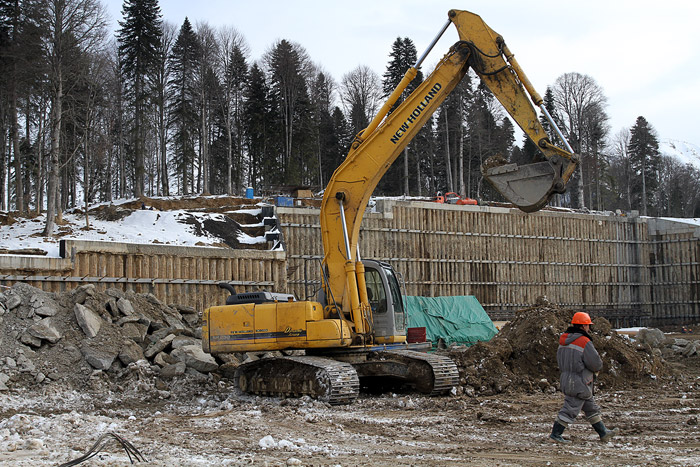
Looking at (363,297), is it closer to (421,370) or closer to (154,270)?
(421,370)

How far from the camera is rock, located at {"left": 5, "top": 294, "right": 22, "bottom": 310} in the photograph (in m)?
13.9

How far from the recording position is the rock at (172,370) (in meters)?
13.4

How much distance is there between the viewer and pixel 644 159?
61219 mm

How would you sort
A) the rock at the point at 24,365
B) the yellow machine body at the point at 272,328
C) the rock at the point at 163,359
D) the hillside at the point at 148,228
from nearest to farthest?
the yellow machine body at the point at 272,328 → the rock at the point at 24,365 → the rock at the point at 163,359 → the hillside at the point at 148,228

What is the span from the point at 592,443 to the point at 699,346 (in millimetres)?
13163

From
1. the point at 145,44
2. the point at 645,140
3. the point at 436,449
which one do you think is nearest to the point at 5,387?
the point at 436,449

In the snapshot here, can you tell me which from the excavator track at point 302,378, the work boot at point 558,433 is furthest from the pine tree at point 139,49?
the work boot at point 558,433

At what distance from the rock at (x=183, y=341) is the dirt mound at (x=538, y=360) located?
566cm

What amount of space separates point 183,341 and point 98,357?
6.22 feet

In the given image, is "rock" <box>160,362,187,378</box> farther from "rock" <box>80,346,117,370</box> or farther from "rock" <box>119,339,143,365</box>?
"rock" <box>80,346,117,370</box>

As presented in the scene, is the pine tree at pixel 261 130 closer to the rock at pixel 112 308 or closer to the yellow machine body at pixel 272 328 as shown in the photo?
the rock at pixel 112 308

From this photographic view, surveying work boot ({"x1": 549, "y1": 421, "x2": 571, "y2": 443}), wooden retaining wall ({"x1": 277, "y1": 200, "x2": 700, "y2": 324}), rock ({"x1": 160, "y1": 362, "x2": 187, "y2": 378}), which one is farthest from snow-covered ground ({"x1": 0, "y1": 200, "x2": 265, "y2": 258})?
work boot ({"x1": 549, "y1": 421, "x2": 571, "y2": 443})

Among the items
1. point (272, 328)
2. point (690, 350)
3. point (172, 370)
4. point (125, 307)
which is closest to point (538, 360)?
point (272, 328)

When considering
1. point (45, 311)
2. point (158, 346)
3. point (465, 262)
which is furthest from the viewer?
point (465, 262)
